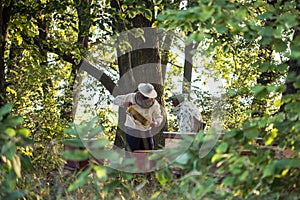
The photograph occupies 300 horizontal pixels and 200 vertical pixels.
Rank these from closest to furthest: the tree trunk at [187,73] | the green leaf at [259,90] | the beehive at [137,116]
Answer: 1. the green leaf at [259,90]
2. the beehive at [137,116]
3. the tree trunk at [187,73]

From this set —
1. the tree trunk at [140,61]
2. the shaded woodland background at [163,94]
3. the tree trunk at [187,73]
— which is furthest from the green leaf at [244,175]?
the tree trunk at [187,73]

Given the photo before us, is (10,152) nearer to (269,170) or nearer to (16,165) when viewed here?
(16,165)

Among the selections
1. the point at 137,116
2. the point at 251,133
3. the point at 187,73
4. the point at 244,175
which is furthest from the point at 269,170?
the point at 187,73

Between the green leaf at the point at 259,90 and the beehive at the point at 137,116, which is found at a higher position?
the green leaf at the point at 259,90

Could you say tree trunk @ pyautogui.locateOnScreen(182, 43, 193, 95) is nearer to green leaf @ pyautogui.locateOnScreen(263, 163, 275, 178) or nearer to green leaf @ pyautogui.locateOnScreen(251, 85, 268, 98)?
green leaf @ pyautogui.locateOnScreen(251, 85, 268, 98)

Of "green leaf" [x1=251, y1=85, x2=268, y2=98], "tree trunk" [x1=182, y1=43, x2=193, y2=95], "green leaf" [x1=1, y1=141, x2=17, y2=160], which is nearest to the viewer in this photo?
"green leaf" [x1=1, y1=141, x2=17, y2=160]

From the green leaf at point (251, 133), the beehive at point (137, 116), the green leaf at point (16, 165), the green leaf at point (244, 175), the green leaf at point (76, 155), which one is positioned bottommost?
the beehive at point (137, 116)

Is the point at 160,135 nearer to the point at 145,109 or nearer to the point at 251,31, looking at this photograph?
the point at 145,109

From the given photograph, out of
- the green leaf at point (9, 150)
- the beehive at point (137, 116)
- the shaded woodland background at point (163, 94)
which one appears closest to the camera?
the green leaf at point (9, 150)

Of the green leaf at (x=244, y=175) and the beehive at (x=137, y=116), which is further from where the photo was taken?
the beehive at (x=137, y=116)

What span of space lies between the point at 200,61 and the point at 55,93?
496cm

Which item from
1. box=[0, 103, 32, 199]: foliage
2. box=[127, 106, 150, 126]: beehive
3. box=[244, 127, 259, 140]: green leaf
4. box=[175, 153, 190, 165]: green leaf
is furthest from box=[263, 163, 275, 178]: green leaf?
box=[127, 106, 150, 126]: beehive

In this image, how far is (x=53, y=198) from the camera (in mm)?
3396

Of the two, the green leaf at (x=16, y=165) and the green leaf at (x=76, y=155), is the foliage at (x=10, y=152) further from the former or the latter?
the green leaf at (x=76, y=155)
